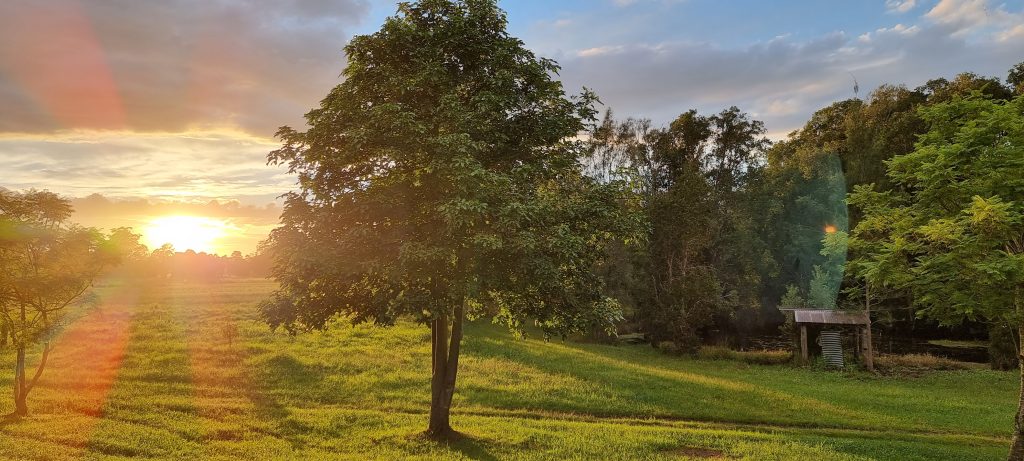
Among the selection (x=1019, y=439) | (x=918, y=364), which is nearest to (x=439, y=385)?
(x=1019, y=439)

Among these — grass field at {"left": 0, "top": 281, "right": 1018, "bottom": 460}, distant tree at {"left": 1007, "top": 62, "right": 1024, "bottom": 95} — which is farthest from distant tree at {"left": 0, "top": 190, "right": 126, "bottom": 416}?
distant tree at {"left": 1007, "top": 62, "right": 1024, "bottom": 95}

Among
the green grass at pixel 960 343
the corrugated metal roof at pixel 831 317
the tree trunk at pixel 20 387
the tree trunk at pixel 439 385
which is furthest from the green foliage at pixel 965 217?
the green grass at pixel 960 343

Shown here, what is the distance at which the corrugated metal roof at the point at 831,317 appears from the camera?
138 feet

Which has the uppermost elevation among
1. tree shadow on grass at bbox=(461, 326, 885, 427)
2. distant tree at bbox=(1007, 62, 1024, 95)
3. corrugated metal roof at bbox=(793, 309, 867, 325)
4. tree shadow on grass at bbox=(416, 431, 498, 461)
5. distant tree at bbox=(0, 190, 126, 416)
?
distant tree at bbox=(1007, 62, 1024, 95)

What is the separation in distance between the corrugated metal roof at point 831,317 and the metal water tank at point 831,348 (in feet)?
3.08

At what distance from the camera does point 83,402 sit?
80.4ft

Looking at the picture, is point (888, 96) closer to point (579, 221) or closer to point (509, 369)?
point (509, 369)

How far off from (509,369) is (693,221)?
22237 millimetres

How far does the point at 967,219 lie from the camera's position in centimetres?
1509

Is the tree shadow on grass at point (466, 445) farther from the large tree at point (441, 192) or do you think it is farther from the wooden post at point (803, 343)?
the wooden post at point (803, 343)

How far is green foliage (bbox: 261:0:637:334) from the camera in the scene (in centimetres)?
1612

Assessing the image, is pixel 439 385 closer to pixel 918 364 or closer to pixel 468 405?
pixel 468 405

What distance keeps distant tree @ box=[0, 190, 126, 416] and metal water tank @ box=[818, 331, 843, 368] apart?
148ft

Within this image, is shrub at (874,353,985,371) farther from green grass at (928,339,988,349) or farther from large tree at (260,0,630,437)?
large tree at (260,0,630,437)
